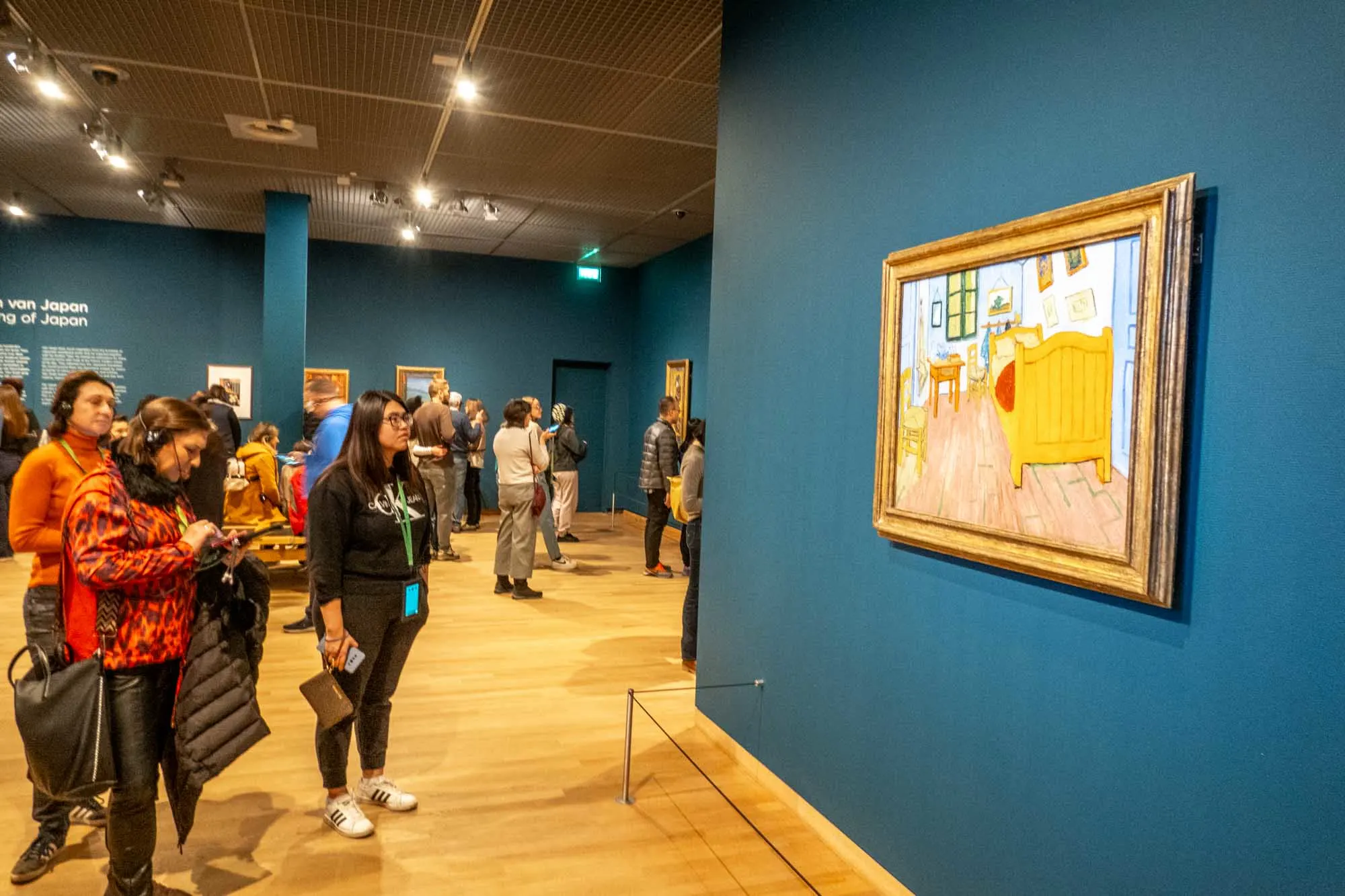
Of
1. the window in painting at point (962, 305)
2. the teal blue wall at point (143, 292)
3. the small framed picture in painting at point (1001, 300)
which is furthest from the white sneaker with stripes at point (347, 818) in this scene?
the teal blue wall at point (143, 292)

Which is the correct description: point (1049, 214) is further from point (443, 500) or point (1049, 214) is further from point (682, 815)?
point (443, 500)

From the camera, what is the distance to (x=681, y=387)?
35.4 feet

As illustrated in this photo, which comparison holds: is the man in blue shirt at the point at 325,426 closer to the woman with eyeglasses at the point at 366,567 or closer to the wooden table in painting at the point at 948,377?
the woman with eyeglasses at the point at 366,567

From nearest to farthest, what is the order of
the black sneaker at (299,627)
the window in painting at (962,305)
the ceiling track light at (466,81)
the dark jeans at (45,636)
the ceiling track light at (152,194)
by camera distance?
the window in painting at (962,305) < the dark jeans at (45,636) < the ceiling track light at (466,81) < the black sneaker at (299,627) < the ceiling track light at (152,194)

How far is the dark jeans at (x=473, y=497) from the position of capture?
1110cm

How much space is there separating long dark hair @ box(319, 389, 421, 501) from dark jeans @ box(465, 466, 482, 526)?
8.22 m

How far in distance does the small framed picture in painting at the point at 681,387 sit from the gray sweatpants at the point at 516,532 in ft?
10.8

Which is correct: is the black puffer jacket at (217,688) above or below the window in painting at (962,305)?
below

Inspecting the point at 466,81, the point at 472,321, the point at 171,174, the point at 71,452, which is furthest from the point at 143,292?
the point at 71,452

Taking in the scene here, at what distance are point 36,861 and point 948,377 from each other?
3.20 metres

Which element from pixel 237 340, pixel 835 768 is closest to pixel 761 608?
pixel 835 768

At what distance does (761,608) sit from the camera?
3.74 m

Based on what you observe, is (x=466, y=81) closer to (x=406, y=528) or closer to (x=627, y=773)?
(x=406, y=528)

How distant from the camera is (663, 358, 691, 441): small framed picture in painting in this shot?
10406 millimetres
